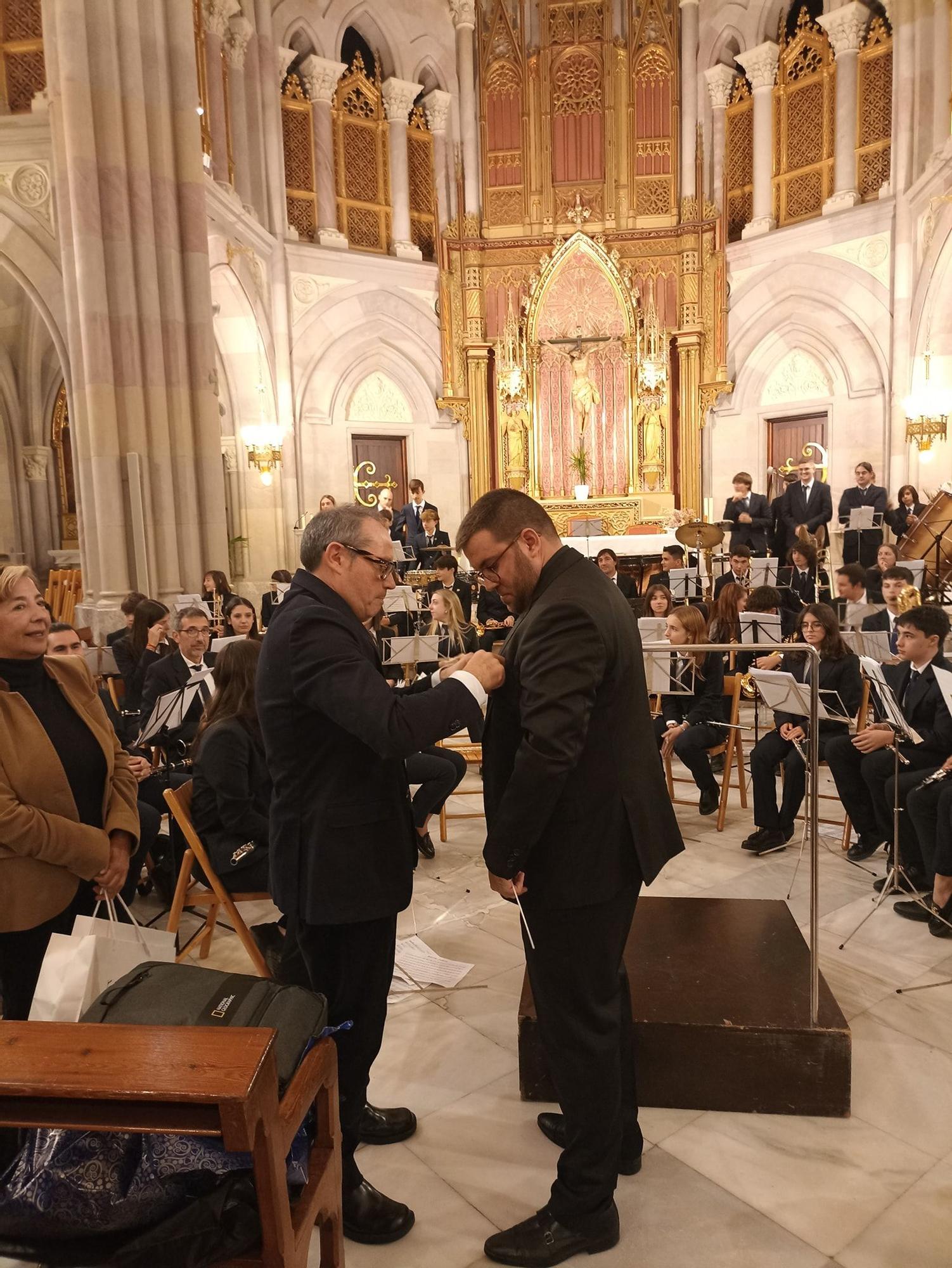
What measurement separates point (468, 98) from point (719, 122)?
A: 14.4 ft

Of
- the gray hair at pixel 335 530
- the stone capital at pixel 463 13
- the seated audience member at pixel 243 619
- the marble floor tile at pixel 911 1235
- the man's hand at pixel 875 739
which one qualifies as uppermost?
the stone capital at pixel 463 13

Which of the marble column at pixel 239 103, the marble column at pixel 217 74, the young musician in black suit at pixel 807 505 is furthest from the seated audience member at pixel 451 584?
the marble column at pixel 239 103

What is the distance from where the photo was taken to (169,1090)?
56.1 inches

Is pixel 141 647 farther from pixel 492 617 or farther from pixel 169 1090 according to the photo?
pixel 169 1090

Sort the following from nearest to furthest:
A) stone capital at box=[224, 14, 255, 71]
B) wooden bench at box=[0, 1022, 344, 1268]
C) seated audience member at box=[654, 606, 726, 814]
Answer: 1. wooden bench at box=[0, 1022, 344, 1268]
2. seated audience member at box=[654, 606, 726, 814]
3. stone capital at box=[224, 14, 255, 71]

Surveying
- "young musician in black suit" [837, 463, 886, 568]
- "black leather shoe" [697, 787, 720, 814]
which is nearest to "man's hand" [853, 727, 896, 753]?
"black leather shoe" [697, 787, 720, 814]

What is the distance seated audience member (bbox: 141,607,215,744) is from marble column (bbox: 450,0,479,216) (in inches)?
502

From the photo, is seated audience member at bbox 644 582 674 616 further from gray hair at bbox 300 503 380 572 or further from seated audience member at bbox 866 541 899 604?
gray hair at bbox 300 503 380 572

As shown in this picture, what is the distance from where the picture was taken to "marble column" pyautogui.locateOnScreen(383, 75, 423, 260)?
15.4 meters

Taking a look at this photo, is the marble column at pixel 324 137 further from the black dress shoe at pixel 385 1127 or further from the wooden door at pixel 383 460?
the black dress shoe at pixel 385 1127

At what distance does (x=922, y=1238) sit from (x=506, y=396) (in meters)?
14.7

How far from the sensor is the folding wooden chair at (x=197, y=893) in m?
3.41

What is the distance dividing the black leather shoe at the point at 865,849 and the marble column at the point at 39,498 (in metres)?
12.1

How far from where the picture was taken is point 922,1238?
224cm
